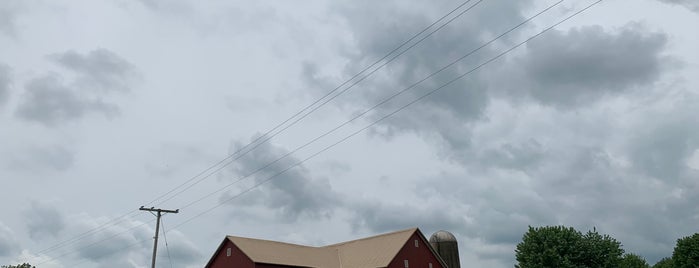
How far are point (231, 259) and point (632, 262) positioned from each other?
37.1 meters

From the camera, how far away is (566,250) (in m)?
51.5

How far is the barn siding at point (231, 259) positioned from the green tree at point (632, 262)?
3282 cm

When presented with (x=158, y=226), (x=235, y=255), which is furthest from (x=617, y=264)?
(x=158, y=226)

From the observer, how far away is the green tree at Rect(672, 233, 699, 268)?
4638cm

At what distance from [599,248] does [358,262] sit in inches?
879

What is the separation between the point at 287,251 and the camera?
57.2 m

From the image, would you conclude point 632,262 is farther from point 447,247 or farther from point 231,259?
point 231,259


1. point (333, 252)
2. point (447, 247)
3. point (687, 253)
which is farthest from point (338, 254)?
point (687, 253)

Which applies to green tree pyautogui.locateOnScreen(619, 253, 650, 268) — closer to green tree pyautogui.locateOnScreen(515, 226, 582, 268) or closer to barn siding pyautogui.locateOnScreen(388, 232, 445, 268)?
green tree pyautogui.locateOnScreen(515, 226, 582, 268)

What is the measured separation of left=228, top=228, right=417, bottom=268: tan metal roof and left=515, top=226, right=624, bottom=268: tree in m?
11.4

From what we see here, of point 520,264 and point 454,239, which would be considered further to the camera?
point 454,239

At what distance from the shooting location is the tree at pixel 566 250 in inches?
2018

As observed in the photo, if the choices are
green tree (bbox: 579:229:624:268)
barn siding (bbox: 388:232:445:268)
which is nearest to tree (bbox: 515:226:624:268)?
green tree (bbox: 579:229:624:268)

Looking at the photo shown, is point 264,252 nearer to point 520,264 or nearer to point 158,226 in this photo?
point 158,226
